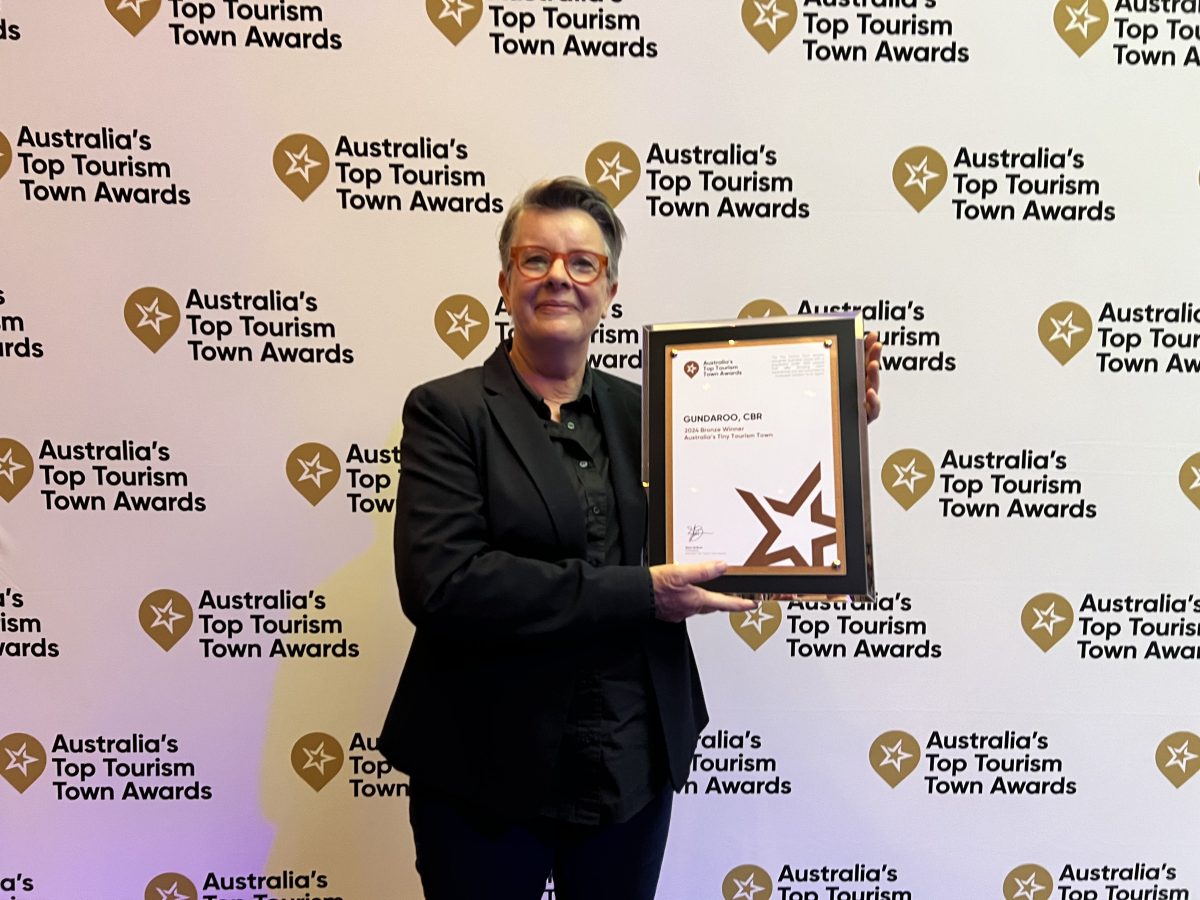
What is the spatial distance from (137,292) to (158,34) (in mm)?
585

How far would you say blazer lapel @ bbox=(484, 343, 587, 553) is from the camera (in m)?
1.13

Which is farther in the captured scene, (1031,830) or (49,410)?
(1031,830)

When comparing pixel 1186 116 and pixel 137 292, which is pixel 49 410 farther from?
pixel 1186 116

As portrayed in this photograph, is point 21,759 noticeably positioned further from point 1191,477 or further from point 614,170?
point 1191,477

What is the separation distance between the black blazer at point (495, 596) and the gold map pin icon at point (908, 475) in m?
0.89

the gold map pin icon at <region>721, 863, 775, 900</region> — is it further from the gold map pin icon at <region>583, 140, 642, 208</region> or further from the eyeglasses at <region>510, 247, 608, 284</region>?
the gold map pin icon at <region>583, 140, 642, 208</region>

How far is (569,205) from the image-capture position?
121cm

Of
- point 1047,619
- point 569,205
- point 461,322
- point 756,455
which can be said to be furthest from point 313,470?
point 1047,619

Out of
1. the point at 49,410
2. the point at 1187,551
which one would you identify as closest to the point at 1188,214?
the point at 1187,551

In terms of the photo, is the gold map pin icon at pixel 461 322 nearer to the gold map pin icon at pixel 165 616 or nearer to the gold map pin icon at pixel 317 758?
the gold map pin icon at pixel 165 616

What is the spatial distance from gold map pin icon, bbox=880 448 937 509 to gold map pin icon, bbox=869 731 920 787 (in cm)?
59

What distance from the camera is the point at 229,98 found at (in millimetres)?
1698

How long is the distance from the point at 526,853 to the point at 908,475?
1224mm

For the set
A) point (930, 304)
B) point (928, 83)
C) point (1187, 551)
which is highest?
point (928, 83)
